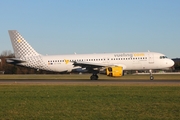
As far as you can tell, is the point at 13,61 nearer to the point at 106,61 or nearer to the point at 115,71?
the point at 106,61

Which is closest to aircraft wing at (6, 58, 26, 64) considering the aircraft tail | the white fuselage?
the white fuselage

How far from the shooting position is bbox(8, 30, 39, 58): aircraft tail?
44.7 metres

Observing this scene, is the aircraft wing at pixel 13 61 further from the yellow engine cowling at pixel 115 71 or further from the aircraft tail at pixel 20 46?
the yellow engine cowling at pixel 115 71

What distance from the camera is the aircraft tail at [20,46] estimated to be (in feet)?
147

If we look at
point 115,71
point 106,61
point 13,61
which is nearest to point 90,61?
point 106,61

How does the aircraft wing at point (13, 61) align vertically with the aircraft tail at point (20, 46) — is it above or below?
below

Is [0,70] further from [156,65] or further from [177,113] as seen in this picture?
[177,113]

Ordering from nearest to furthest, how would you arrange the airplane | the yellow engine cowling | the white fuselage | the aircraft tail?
the yellow engine cowling < the airplane < the white fuselage < the aircraft tail

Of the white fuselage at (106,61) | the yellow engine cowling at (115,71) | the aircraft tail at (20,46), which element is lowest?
the yellow engine cowling at (115,71)

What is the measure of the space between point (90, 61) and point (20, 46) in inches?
393

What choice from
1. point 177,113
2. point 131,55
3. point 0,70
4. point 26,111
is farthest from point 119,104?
point 0,70

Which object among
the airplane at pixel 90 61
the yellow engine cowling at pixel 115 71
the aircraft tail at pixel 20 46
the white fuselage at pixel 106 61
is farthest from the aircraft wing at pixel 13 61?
the yellow engine cowling at pixel 115 71

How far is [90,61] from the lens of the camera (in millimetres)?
42438

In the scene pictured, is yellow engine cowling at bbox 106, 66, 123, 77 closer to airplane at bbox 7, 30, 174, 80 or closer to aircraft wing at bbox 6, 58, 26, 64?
airplane at bbox 7, 30, 174, 80
